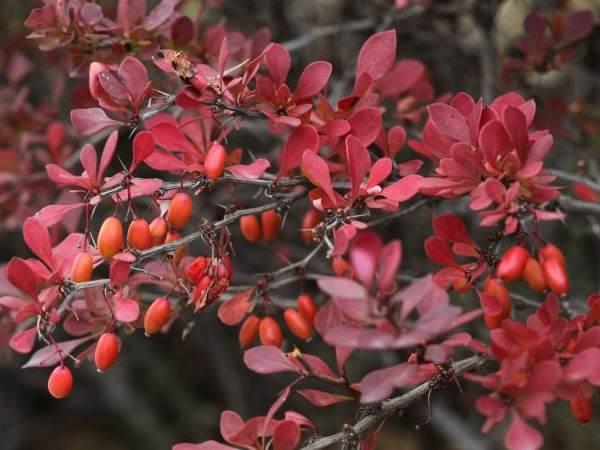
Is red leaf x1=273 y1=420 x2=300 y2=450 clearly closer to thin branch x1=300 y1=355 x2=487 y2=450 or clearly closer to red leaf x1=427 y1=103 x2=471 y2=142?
thin branch x1=300 y1=355 x2=487 y2=450

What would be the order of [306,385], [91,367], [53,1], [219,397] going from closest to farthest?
[53,1] → [306,385] → [91,367] → [219,397]

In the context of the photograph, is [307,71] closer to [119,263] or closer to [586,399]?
[119,263]

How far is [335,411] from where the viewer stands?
2510mm

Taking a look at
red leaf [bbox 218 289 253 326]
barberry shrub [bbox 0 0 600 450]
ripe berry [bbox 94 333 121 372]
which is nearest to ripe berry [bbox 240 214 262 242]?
barberry shrub [bbox 0 0 600 450]

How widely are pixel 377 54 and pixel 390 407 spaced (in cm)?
46

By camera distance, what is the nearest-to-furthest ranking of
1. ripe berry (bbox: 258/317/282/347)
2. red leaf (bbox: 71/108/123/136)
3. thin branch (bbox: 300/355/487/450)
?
thin branch (bbox: 300/355/487/450) < red leaf (bbox: 71/108/123/136) < ripe berry (bbox: 258/317/282/347)

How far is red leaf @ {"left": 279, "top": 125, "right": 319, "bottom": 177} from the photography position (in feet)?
3.11

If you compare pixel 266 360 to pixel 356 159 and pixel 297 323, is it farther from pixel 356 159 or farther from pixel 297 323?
pixel 356 159

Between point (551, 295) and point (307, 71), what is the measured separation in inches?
16.1

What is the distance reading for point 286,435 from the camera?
0.85 metres

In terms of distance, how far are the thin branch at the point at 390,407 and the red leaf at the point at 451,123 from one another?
10.3 inches

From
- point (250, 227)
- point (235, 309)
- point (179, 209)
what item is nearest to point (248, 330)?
point (235, 309)

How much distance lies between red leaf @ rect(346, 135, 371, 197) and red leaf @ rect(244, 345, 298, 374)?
8.9 inches

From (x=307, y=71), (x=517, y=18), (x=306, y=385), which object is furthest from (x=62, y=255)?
(x=517, y=18)
